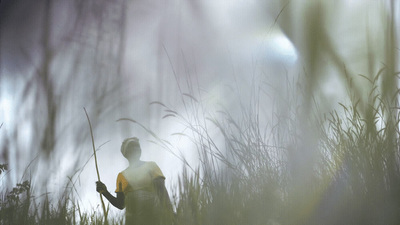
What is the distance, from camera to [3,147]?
1328 millimetres

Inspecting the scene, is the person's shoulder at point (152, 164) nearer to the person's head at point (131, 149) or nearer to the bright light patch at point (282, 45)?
the person's head at point (131, 149)

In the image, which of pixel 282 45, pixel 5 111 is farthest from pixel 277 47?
pixel 5 111

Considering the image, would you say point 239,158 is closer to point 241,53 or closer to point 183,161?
point 183,161

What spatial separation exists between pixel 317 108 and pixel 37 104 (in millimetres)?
976

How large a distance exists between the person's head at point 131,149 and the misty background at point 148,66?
20 mm

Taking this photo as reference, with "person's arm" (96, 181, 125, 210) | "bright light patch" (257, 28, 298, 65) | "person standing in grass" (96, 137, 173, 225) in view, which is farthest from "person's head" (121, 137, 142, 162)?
"bright light patch" (257, 28, 298, 65)

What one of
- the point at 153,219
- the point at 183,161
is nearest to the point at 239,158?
the point at 183,161

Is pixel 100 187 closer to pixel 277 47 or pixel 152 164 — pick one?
pixel 152 164

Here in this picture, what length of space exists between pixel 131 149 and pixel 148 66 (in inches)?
11.9

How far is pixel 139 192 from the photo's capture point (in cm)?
102

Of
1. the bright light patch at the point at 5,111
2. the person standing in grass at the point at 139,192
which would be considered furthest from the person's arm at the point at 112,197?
the bright light patch at the point at 5,111

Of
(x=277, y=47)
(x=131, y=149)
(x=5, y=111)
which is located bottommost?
(x=131, y=149)

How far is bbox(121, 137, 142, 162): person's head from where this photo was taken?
1101 millimetres

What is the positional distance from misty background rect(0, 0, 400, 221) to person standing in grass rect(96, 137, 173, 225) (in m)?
0.03
